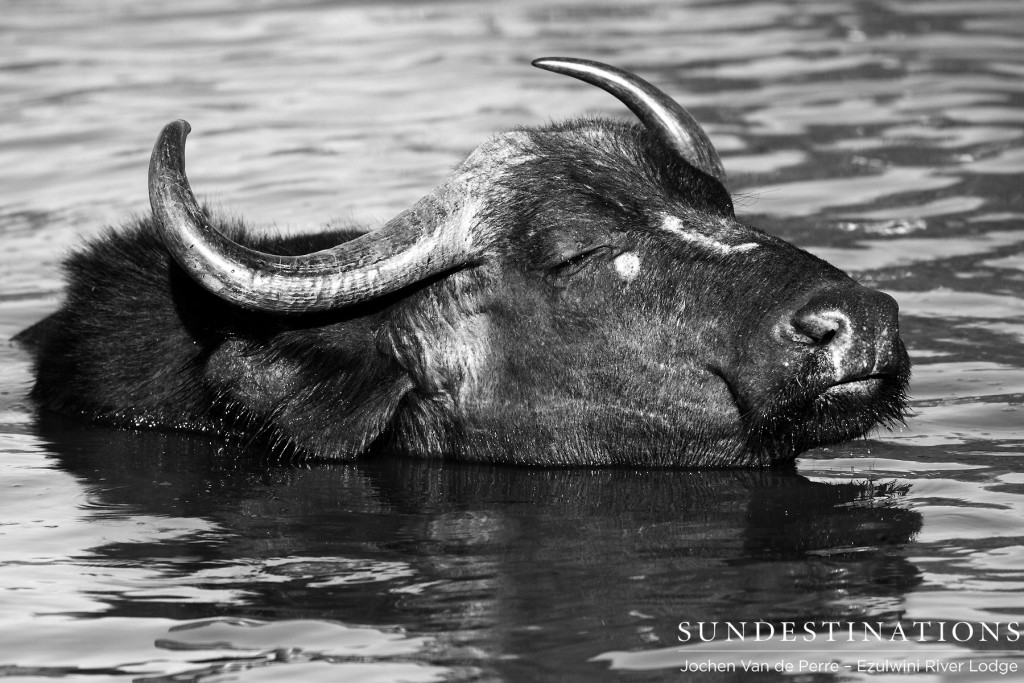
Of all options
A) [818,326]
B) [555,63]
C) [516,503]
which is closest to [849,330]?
[818,326]

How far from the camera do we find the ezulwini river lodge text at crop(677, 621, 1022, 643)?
527cm

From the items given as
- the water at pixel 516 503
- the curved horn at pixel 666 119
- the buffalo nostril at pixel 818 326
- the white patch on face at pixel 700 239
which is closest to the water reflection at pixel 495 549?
the water at pixel 516 503

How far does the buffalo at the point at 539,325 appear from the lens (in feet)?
22.7

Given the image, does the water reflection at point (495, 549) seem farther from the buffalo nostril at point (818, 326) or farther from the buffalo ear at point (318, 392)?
the buffalo nostril at point (818, 326)

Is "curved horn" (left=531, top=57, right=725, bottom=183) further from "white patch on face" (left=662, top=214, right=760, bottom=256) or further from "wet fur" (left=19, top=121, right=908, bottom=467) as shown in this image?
"white patch on face" (left=662, top=214, right=760, bottom=256)

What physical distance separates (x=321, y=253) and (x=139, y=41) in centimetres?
1445

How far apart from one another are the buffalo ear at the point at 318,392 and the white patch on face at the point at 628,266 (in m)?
1.06

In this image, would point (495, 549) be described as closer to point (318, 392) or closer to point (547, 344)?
point (547, 344)

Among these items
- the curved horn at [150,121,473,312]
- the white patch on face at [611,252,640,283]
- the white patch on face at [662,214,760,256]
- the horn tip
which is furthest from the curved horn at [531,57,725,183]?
the curved horn at [150,121,473,312]

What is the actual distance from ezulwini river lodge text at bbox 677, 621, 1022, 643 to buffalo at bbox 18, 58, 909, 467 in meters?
1.49

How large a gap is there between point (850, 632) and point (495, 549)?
1.48 metres

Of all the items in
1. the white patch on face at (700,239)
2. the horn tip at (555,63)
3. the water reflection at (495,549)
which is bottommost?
the water reflection at (495,549)

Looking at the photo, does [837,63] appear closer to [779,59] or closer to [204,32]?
[779,59]

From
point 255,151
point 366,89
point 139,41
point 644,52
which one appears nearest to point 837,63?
point 644,52
